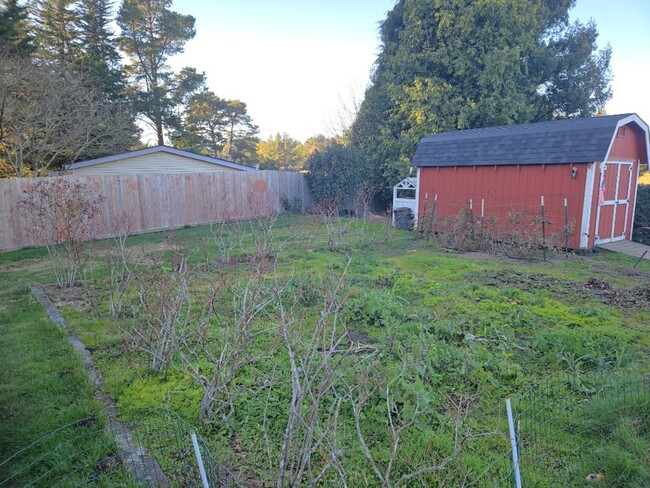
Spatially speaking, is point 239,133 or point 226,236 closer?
point 226,236

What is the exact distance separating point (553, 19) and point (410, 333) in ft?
67.0

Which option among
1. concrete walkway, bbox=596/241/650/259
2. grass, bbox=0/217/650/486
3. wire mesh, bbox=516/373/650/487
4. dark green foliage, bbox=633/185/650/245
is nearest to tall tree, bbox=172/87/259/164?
grass, bbox=0/217/650/486

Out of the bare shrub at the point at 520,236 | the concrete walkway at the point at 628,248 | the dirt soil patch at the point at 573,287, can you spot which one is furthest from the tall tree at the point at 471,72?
the dirt soil patch at the point at 573,287

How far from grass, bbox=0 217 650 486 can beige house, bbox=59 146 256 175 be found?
9.37 metres

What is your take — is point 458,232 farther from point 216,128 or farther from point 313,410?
point 216,128

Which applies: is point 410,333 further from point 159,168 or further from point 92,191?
point 159,168

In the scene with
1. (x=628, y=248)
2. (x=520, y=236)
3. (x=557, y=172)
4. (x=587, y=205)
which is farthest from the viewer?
(x=628, y=248)

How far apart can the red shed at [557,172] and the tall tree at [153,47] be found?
17.0 metres

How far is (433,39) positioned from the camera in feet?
54.9

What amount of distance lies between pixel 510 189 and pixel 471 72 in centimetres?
808

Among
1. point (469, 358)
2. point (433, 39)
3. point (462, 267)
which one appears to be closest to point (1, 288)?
point (469, 358)

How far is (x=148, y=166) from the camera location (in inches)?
618

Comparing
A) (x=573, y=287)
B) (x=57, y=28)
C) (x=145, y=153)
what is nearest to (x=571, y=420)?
(x=573, y=287)

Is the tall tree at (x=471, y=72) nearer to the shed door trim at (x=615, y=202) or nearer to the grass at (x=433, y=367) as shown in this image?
the shed door trim at (x=615, y=202)
